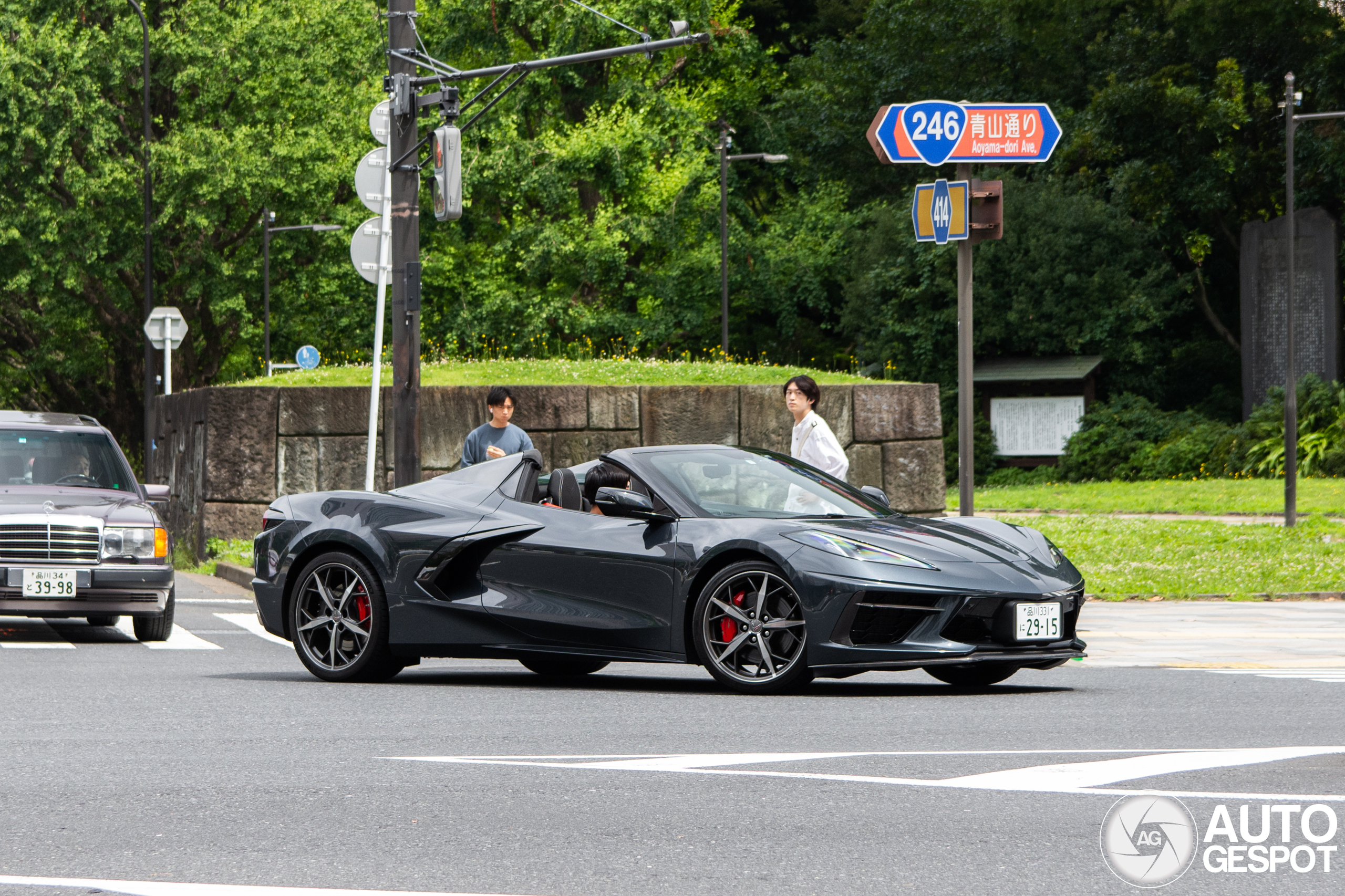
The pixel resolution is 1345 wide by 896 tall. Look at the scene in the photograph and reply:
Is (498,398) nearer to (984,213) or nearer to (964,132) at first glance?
(984,213)

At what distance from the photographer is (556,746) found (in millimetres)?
7039

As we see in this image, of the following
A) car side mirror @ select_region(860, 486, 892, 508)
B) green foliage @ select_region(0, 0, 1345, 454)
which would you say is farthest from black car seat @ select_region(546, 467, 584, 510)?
green foliage @ select_region(0, 0, 1345, 454)

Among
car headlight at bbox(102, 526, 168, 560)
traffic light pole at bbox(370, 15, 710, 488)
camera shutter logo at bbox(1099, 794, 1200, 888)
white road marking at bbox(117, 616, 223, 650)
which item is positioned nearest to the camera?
camera shutter logo at bbox(1099, 794, 1200, 888)

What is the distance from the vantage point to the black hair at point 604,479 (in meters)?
9.27

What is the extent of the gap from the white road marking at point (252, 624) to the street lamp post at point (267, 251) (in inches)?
1014

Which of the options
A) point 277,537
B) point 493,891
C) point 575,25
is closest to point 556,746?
point 493,891

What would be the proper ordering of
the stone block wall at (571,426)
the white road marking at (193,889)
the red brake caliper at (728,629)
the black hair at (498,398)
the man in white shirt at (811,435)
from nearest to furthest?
the white road marking at (193,889), the red brake caliper at (728,629), the man in white shirt at (811,435), the black hair at (498,398), the stone block wall at (571,426)

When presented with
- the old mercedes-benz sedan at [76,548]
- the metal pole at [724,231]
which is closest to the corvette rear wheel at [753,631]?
the old mercedes-benz sedan at [76,548]

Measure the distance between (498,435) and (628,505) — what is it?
13.5ft

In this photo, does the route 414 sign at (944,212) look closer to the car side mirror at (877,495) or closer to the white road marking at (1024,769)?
the car side mirror at (877,495)

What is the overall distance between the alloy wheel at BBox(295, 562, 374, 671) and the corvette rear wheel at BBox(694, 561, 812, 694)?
6.51 ft

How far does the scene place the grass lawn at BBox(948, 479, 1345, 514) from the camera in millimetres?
25656

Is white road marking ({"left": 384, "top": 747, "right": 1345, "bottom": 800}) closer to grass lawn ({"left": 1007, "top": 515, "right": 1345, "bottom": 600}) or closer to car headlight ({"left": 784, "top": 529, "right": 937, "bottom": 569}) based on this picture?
car headlight ({"left": 784, "top": 529, "right": 937, "bottom": 569})

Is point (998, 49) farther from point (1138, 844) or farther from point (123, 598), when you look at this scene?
point (1138, 844)
